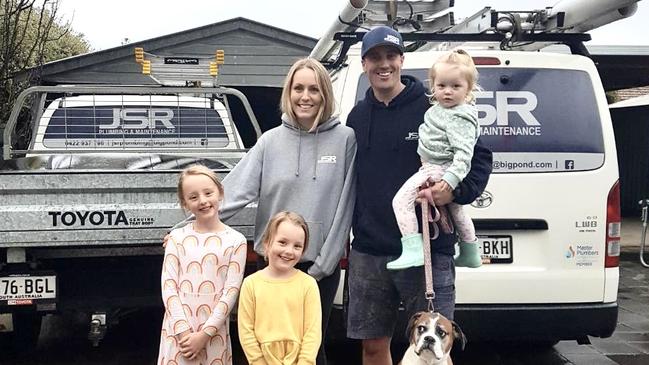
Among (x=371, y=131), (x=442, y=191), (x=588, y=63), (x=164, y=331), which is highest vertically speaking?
(x=588, y=63)

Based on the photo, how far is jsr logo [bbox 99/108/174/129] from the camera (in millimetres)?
6891

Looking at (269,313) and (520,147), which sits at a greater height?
(520,147)

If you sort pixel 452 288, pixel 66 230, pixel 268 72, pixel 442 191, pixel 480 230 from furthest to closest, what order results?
pixel 268 72
pixel 480 230
pixel 66 230
pixel 452 288
pixel 442 191

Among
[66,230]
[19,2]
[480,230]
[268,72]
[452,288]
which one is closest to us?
[452,288]

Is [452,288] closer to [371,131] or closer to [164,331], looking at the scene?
[371,131]

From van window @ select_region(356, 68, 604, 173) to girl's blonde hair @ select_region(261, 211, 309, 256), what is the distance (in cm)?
145

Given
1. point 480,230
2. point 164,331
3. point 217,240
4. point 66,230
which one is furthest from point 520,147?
point 66,230

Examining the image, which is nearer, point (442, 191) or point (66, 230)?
point (442, 191)

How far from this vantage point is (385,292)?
10.9ft

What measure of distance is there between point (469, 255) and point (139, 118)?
4.48 meters

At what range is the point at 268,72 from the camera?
42.0 feet

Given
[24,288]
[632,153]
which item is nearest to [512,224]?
[24,288]

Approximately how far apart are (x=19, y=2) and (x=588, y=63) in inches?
305

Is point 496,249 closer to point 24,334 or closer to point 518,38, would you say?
point 518,38
